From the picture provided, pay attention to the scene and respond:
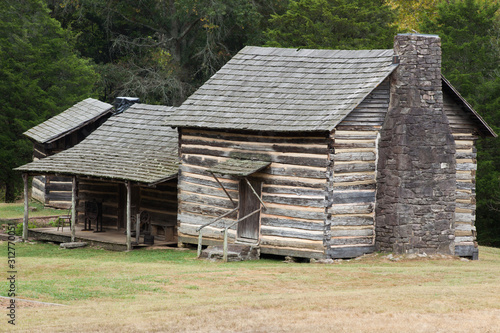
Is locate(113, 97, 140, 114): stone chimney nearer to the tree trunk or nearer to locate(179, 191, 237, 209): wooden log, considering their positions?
locate(179, 191, 237, 209): wooden log

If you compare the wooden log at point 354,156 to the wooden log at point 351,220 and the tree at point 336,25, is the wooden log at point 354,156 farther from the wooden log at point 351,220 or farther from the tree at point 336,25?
the tree at point 336,25

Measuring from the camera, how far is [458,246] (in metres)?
23.5

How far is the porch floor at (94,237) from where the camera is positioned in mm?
24719

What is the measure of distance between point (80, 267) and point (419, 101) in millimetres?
9875

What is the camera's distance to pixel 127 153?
26.7 metres

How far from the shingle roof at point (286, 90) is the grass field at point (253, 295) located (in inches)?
152

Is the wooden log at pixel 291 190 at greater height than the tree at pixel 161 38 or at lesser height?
lesser

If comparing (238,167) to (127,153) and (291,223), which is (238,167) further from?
(127,153)

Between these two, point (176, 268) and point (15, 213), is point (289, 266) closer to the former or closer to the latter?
point (176, 268)

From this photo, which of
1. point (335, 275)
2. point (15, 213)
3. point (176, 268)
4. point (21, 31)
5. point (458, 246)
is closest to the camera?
point (335, 275)

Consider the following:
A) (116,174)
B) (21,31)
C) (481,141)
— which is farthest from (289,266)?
(21,31)

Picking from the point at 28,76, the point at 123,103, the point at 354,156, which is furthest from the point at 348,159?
the point at 28,76

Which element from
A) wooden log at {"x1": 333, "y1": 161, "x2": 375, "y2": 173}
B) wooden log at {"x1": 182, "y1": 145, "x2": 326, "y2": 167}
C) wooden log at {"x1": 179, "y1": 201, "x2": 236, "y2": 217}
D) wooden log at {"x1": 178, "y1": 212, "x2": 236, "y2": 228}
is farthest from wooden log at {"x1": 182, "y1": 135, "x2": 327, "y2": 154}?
wooden log at {"x1": 178, "y1": 212, "x2": 236, "y2": 228}

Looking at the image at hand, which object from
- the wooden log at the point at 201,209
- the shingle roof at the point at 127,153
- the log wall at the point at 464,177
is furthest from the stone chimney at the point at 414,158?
the shingle roof at the point at 127,153
